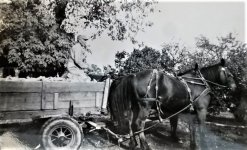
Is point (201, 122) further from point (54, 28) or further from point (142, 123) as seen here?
point (54, 28)

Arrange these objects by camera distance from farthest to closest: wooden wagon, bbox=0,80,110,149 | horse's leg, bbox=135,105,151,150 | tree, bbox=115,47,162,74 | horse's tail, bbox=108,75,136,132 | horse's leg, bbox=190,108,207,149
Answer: tree, bbox=115,47,162,74 → horse's leg, bbox=190,108,207,149 → horse's tail, bbox=108,75,136,132 → horse's leg, bbox=135,105,151,150 → wooden wagon, bbox=0,80,110,149

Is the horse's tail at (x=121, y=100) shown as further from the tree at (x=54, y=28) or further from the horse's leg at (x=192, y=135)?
the tree at (x=54, y=28)

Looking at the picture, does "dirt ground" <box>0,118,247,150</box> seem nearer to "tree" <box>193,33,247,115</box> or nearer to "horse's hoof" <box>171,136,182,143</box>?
"horse's hoof" <box>171,136,182,143</box>

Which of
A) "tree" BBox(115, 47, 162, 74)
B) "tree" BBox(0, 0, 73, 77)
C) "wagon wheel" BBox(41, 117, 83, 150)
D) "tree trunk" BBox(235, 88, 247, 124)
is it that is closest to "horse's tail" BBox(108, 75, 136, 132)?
"wagon wheel" BBox(41, 117, 83, 150)

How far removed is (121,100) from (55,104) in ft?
4.44

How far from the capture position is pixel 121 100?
5.64 meters

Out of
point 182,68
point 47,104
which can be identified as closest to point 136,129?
point 47,104

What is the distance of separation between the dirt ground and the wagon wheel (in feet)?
0.76

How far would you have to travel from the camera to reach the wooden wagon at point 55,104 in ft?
15.3

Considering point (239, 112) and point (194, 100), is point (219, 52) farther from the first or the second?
point (194, 100)

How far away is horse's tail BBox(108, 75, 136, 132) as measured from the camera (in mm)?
5613

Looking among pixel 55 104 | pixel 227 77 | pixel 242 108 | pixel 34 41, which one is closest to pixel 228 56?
pixel 242 108

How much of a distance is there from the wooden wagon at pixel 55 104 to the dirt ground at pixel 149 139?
50cm

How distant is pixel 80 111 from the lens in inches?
206
